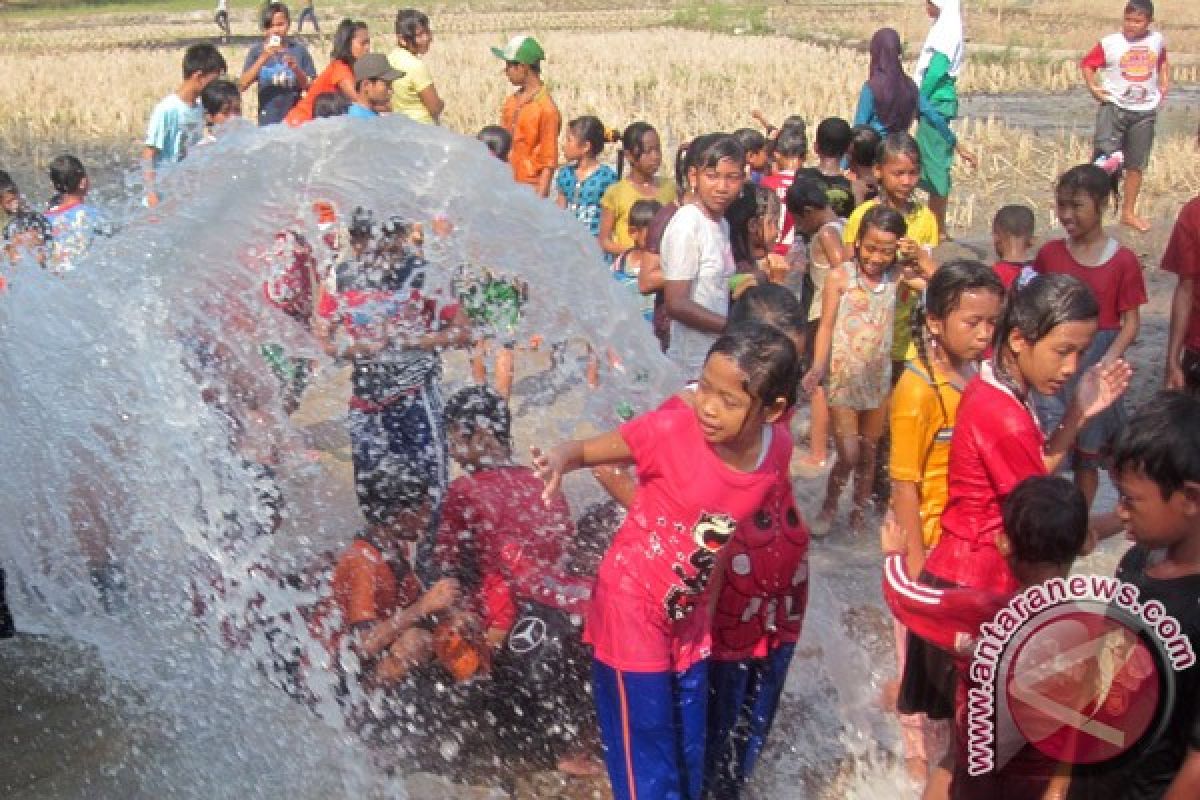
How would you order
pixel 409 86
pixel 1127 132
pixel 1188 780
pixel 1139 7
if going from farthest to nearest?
pixel 1127 132, pixel 1139 7, pixel 409 86, pixel 1188 780

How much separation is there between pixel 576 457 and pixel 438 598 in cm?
93

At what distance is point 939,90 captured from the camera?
1169 centimetres

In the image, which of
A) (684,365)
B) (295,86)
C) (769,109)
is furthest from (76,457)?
(769,109)

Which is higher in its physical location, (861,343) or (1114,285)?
(1114,285)

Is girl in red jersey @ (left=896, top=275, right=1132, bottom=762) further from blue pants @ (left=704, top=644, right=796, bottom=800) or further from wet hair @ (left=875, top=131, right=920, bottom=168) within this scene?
wet hair @ (left=875, top=131, right=920, bottom=168)

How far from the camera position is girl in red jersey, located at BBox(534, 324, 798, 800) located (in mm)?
3766

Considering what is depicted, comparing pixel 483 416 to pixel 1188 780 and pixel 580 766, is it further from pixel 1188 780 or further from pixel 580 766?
pixel 1188 780

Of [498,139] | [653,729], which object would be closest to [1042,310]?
[653,729]

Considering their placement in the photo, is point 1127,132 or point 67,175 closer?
point 67,175

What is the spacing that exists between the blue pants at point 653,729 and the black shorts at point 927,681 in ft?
1.84

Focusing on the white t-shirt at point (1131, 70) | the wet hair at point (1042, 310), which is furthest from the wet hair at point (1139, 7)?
the wet hair at point (1042, 310)

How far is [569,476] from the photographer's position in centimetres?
524

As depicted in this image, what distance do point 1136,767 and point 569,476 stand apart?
251 centimetres

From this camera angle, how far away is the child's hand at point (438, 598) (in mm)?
4555
